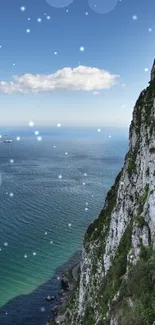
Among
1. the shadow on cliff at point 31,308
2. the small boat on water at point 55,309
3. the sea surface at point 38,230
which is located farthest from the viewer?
the sea surface at point 38,230

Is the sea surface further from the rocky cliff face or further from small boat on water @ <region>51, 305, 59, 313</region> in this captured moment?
the rocky cliff face

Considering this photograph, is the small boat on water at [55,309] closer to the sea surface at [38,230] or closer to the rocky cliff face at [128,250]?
the sea surface at [38,230]

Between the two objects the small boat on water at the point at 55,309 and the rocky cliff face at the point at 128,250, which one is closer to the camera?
the rocky cliff face at the point at 128,250

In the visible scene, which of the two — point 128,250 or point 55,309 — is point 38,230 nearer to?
point 55,309

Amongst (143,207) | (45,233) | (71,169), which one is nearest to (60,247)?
(45,233)

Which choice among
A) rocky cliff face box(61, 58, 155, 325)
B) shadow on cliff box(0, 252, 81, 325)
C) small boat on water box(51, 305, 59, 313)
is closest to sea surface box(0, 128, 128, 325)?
shadow on cliff box(0, 252, 81, 325)

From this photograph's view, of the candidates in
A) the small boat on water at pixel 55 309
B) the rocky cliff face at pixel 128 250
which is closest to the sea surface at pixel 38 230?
the small boat on water at pixel 55 309

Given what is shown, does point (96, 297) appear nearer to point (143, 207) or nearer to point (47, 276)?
point (143, 207)
